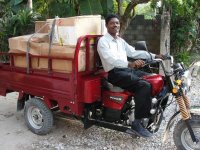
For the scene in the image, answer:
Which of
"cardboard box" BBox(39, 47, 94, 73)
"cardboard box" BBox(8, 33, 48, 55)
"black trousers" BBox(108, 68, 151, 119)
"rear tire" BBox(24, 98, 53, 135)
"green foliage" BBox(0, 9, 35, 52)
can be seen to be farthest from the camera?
"green foliage" BBox(0, 9, 35, 52)

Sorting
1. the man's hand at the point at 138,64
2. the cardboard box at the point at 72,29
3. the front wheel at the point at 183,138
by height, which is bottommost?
the front wheel at the point at 183,138

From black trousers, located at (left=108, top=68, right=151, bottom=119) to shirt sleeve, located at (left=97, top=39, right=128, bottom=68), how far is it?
125 mm

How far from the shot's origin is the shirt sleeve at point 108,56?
14.0ft

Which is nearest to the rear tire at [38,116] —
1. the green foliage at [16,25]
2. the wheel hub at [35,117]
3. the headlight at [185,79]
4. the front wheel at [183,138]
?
the wheel hub at [35,117]

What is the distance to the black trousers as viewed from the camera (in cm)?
420

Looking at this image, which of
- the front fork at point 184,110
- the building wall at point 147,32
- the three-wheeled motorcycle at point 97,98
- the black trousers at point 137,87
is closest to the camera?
the front fork at point 184,110

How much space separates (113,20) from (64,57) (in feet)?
2.59

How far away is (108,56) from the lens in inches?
168

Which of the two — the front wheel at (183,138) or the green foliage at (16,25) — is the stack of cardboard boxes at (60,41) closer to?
the front wheel at (183,138)

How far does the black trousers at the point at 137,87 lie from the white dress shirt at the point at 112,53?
0.40ft

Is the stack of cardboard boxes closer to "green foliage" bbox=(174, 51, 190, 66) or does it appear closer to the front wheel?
→ the front wheel

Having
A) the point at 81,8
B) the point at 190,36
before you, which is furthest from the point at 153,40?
the point at 81,8

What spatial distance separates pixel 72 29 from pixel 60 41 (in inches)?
9.8

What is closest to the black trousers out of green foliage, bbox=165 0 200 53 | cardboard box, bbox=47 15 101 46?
cardboard box, bbox=47 15 101 46
